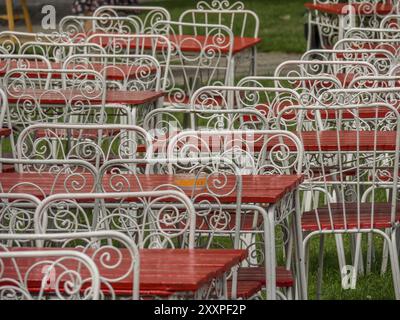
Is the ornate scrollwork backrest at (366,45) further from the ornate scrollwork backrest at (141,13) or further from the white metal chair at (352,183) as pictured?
the white metal chair at (352,183)

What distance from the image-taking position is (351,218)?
296 inches

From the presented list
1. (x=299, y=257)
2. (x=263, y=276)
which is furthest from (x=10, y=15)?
(x=263, y=276)

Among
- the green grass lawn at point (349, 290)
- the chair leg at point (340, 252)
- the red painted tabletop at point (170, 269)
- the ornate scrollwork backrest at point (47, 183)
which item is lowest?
the green grass lawn at point (349, 290)

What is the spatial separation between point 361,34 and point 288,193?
18.8 feet

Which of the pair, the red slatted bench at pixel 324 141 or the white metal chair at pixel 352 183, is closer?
the red slatted bench at pixel 324 141

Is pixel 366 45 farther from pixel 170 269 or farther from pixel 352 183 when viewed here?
pixel 170 269

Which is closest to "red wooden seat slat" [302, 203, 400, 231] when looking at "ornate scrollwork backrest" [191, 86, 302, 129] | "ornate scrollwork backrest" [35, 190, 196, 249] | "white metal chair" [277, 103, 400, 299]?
"white metal chair" [277, 103, 400, 299]

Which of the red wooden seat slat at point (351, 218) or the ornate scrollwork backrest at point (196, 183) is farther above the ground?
the ornate scrollwork backrest at point (196, 183)

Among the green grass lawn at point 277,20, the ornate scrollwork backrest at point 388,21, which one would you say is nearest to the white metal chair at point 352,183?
the ornate scrollwork backrest at point 388,21

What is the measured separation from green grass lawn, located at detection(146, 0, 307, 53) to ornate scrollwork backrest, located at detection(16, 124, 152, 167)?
31.7ft

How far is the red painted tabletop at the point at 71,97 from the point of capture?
362 inches

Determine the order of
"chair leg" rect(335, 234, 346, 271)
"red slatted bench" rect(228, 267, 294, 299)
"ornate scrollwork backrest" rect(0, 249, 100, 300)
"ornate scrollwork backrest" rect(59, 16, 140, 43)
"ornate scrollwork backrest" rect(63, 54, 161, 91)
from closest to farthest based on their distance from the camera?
"ornate scrollwork backrest" rect(0, 249, 100, 300) → "red slatted bench" rect(228, 267, 294, 299) → "chair leg" rect(335, 234, 346, 271) → "ornate scrollwork backrest" rect(63, 54, 161, 91) → "ornate scrollwork backrest" rect(59, 16, 140, 43)

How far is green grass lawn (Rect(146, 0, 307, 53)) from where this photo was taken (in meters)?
20.6

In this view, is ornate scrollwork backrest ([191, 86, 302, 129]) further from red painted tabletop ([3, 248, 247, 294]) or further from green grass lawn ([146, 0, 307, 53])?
green grass lawn ([146, 0, 307, 53])
